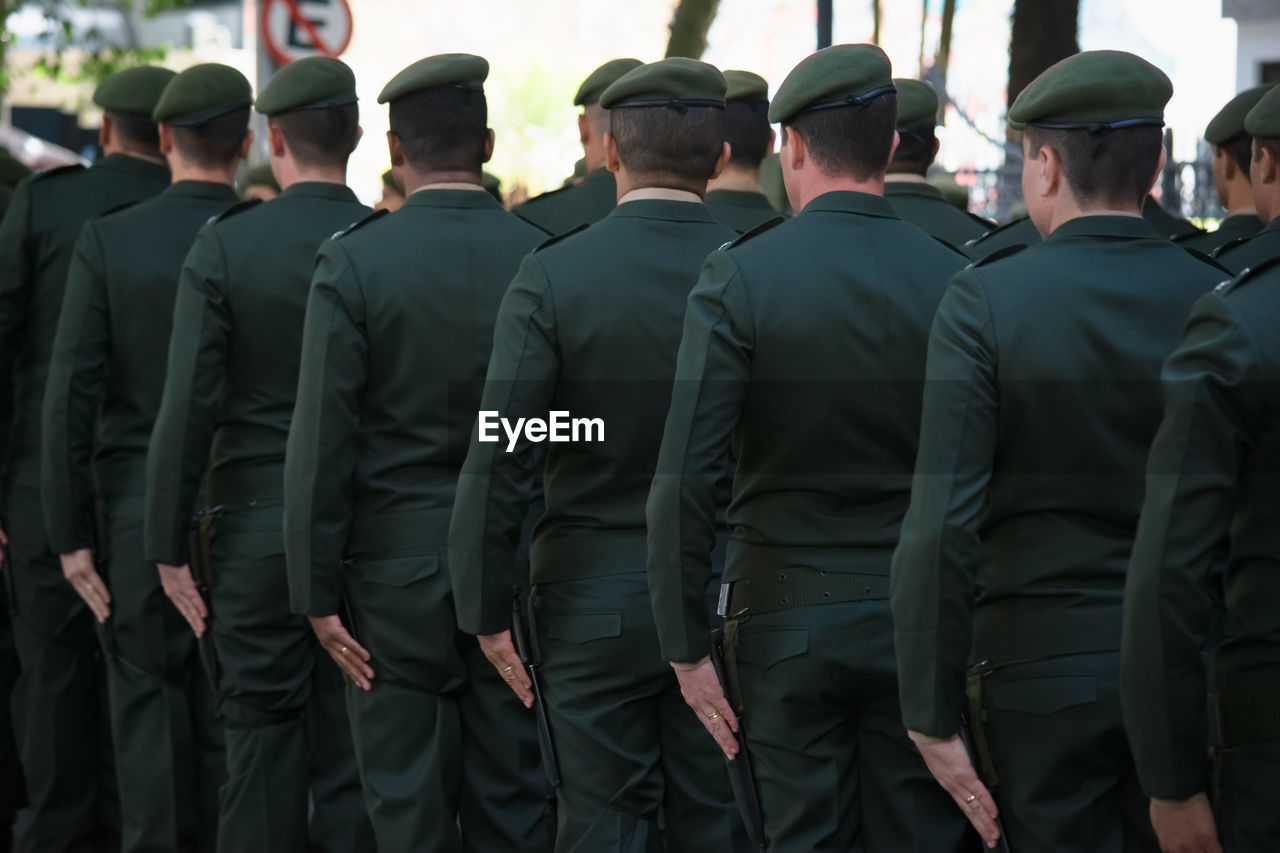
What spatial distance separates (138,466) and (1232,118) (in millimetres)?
3745

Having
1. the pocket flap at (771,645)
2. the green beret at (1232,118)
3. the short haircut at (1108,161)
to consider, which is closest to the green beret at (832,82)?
the short haircut at (1108,161)

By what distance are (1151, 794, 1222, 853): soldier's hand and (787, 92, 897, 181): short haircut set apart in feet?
5.01

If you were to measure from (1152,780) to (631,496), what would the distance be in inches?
61.4

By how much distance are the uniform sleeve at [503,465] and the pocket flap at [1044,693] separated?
130 centimetres

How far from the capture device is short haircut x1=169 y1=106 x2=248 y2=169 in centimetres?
554

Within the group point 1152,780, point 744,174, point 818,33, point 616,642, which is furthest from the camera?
point 818,33

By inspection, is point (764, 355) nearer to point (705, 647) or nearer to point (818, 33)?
point (705, 647)

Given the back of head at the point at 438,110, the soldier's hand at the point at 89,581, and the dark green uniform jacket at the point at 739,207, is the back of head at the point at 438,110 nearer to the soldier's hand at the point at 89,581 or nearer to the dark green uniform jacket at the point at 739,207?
the dark green uniform jacket at the point at 739,207

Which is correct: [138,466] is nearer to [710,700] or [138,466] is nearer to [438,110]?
[438,110]

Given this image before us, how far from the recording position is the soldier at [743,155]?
5.86 meters

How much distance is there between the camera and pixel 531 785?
4.67 meters

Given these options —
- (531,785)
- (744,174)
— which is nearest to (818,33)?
(744,174)

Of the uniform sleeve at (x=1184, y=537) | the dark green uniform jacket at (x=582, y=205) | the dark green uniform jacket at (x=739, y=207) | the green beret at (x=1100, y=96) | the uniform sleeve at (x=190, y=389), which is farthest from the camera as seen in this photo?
the dark green uniform jacket at (x=582, y=205)

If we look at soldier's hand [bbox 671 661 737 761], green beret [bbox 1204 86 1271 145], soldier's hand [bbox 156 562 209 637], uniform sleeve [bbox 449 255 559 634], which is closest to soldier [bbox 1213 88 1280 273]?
soldier's hand [bbox 671 661 737 761]
